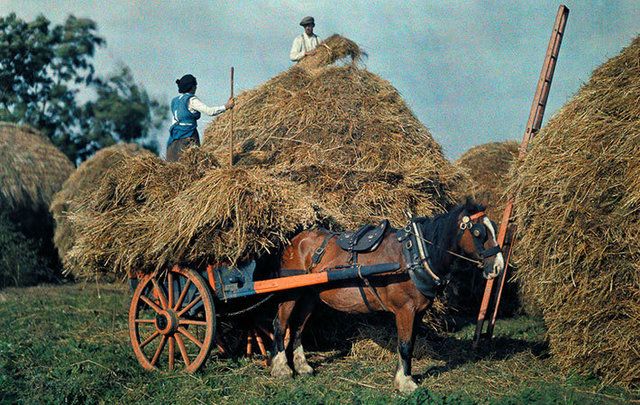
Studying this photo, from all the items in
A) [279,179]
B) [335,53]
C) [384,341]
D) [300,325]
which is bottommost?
[384,341]

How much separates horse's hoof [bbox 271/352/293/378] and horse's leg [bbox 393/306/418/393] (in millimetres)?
1105

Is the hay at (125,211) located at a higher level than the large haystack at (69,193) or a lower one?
lower

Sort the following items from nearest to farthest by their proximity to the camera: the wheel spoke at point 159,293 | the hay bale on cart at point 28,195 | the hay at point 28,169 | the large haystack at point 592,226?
the large haystack at point 592,226 → the wheel spoke at point 159,293 → the hay bale on cart at point 28,195 → the hay at point 28,169

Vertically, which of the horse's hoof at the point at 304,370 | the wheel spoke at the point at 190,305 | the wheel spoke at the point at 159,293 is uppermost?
the wheel spoke at the point at 159,293

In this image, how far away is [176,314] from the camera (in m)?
7.61

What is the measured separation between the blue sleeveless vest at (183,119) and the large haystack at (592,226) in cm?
383

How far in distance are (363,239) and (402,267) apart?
518 millimetres

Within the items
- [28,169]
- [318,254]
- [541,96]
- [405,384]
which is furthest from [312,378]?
[28,169]

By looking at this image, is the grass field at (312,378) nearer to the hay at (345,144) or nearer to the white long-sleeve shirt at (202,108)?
the hay at (345,144)

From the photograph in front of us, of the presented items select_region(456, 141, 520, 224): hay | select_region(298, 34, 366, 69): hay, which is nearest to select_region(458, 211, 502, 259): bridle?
select_region(298, 34, 366, 69): hay

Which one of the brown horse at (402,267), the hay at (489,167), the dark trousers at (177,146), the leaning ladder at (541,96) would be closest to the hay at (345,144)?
the dark trousers at (177,146)

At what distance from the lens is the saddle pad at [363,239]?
709cm

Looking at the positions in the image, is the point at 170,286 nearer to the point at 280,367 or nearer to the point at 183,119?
the point at 280,367

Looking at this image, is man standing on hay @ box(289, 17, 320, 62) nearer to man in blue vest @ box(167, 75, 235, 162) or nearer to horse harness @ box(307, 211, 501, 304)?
man in blue vest @ box(167, 75, 235, 162)
